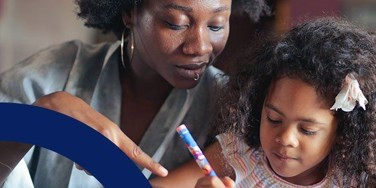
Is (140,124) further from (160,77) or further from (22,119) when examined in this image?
(22,119)

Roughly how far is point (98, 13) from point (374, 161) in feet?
1.85

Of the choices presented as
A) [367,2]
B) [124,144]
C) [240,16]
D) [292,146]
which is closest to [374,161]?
[292,146]

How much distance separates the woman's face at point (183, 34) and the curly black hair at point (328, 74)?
0.08m

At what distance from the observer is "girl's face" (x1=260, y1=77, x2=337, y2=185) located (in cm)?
86

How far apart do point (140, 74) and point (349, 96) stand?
0.44 meters

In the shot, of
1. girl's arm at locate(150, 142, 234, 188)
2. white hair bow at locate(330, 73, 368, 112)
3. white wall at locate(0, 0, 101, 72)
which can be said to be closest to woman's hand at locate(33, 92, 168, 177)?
girl's arm at locate(150, 142, 234, 188)

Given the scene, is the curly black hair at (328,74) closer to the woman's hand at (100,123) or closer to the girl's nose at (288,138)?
the girl's nose at (288,138)

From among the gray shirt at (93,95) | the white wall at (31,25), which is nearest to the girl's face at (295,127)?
the gray shirt at (93,95)

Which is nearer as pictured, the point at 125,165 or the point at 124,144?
the point at 125,165

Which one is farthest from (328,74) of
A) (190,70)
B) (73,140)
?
(73,140)

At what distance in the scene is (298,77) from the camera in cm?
88

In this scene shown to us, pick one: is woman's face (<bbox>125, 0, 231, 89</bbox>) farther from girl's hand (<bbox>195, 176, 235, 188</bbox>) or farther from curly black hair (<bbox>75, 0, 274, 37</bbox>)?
girl's hand (<bbox>195, 176, 235, 188</bbox>)

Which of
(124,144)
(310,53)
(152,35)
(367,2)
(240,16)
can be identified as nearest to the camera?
(124,144)

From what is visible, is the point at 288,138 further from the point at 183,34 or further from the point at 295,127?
the point at 183,34
